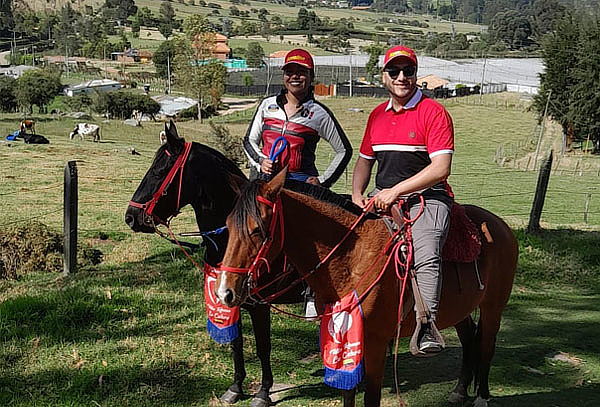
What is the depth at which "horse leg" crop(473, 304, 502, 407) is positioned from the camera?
5.15 m

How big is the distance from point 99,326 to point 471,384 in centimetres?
358

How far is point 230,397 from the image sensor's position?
5.14m

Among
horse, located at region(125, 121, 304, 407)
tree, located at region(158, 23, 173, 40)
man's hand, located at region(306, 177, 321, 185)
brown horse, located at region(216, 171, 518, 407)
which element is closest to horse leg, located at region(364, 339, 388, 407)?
brown horse, located at region(216, 171, 518, 407)

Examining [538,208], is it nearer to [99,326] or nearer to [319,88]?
[99,326]

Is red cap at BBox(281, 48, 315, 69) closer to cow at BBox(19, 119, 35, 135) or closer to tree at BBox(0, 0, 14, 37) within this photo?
cow at BBox(19, 119, 35, 135)

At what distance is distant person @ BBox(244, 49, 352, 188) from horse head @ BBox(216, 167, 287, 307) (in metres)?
1.54

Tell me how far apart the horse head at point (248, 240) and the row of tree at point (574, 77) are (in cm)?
3534

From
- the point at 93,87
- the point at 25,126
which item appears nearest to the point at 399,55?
the point at 25,126

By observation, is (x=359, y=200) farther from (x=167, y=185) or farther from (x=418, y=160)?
(x=167, y=185)

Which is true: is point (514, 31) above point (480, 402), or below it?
above

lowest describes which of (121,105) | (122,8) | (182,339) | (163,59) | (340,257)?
(121,105)

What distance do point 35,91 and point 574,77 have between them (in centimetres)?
4040

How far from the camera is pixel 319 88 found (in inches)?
2854

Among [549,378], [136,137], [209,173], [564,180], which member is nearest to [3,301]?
[209,173]
